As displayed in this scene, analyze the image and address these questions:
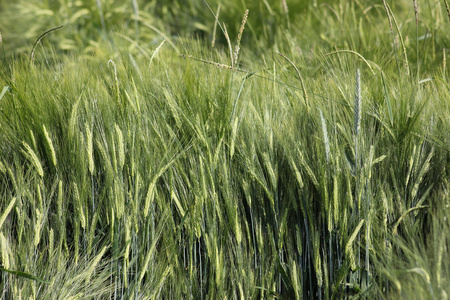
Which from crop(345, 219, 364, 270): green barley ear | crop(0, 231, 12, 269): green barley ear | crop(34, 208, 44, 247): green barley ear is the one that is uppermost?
crop(34, 208, 44, 247): green barley ear

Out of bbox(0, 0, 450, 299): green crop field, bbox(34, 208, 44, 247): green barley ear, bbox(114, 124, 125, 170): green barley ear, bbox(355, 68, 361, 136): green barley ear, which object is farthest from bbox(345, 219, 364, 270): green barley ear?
bbox(34, 208, 44, 247): green barley ear

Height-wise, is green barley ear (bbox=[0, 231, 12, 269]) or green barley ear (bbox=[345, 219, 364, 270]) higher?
green barley ear (bbox=[0, 231, 12, 269])

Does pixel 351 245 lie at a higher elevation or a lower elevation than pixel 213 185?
lower

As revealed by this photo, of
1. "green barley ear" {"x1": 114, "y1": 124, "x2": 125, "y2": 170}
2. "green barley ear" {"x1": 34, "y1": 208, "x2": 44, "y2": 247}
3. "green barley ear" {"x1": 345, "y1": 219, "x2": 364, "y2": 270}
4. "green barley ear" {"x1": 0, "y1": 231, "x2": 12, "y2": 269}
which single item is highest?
"green barley ear" {"x1": 114, "y1": 124, "x2": 125, "y2": 170}

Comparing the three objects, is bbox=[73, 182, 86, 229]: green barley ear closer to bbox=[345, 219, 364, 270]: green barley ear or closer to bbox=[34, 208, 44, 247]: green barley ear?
bbox=[34, 208, 44, 247]: green barley ear

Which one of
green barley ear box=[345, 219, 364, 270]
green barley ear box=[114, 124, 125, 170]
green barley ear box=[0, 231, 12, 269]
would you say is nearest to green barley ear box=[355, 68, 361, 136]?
green barley ear box=[345, 219, 364, 270]

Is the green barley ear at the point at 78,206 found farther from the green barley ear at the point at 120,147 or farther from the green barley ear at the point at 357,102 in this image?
the green barley ear at the point at 357,102

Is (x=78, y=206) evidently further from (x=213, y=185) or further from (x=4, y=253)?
(x=213, y=185)

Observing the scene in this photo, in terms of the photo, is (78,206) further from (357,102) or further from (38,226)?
(357,102)

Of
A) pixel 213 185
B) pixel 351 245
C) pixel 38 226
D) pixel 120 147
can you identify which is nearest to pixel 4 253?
pixel 38 226

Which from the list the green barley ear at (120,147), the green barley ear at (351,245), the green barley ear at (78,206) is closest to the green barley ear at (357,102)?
the green barley ear at (351,245)

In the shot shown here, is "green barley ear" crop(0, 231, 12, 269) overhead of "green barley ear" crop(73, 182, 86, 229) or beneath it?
beneath

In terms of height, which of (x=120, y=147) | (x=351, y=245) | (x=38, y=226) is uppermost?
(x=120, y=147)

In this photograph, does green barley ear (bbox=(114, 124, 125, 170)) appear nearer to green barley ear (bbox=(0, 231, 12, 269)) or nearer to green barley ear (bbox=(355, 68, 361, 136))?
green barley ear (bbox=(0, 231, 12, 269))
